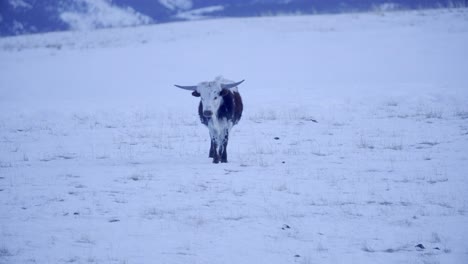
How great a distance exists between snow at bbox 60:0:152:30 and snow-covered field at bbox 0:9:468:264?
25722 millimetres

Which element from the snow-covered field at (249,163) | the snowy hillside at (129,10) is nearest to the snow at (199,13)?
the snowy hillside at (129,10)

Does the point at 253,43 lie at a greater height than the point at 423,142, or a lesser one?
greater

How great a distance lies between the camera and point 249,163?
1116 centimetres

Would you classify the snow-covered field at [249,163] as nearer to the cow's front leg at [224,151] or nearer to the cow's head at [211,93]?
the cow's front leg at [224,151]

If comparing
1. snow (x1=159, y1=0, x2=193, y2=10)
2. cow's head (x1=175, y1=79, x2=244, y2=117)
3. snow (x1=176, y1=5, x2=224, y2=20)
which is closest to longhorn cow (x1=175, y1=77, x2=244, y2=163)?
cow's head (x1=175, y1=79, x2=244, y2=117)

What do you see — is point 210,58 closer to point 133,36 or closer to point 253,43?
point 253,43

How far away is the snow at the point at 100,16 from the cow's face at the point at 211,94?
4573 centimetres

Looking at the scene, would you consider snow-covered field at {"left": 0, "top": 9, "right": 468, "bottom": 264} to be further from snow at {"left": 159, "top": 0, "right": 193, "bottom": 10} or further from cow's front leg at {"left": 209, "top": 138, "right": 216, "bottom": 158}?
snow at {"left": 159, "top": 0, "right": 193, "bottom": 10}

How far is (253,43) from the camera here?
35219 millimetres

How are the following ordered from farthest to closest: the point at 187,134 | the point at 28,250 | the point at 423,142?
the point at 187,134 → the point at 423,142 → the point at 28,250

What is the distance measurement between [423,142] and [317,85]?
1177 cm

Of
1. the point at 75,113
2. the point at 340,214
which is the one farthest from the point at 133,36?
the point at 340,214

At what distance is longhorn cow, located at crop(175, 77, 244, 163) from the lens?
11492 mm

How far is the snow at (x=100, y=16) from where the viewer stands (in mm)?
56375
